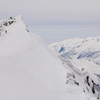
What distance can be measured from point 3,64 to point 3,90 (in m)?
6.42

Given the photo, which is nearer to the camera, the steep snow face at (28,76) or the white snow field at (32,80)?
the steep snow face at (28,76)

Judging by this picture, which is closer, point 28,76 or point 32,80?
point 32,80

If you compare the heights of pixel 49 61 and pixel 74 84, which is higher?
pixel 49 61

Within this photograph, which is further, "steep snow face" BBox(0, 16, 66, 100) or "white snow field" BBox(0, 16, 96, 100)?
"white snow field" BBox(0, 16, 96, 100)

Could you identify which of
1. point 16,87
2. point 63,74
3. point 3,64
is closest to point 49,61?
point 63,74

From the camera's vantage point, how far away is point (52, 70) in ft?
99.6

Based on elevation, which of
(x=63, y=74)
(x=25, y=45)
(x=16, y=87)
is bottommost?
(x=16, y=87)

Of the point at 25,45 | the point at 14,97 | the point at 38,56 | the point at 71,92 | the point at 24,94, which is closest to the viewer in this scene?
the point at 14,97

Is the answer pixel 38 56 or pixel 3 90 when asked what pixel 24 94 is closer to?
pixel 3 90

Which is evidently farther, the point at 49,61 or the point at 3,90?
the point at 49,61

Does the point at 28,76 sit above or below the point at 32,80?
above

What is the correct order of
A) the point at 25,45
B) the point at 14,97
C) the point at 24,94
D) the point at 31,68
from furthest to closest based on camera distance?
the point at 25,45 → the point at 31,68 → the point at 24,94 → the point at 14,97

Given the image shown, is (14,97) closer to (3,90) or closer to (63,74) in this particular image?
(3,90)

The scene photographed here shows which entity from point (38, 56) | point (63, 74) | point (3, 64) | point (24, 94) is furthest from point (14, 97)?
point (38, 56)
